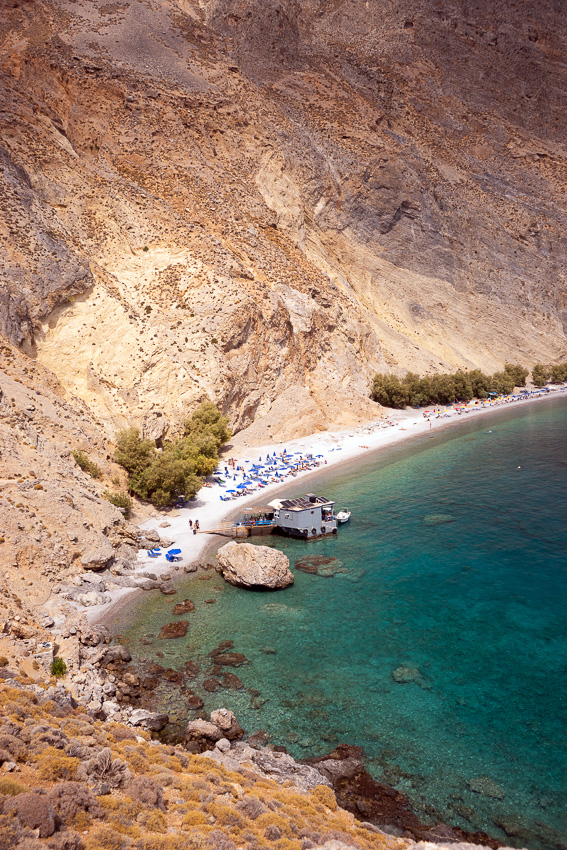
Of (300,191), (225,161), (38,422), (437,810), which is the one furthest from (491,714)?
(300,191)

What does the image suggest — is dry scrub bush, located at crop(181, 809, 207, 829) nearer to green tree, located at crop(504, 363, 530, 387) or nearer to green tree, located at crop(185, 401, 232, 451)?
green tree, located at crop(185, 401, 232, 451)

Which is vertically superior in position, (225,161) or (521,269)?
(225,161)

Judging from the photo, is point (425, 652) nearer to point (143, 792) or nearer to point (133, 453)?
point (143, 792)

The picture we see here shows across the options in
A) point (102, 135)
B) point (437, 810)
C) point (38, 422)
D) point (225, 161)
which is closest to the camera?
point (437, 810)

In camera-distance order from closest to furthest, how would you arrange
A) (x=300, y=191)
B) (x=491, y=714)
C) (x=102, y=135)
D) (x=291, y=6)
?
(x=491, y=714), (x=102, y=135), (x=300, y=191), (x=291, y=6)

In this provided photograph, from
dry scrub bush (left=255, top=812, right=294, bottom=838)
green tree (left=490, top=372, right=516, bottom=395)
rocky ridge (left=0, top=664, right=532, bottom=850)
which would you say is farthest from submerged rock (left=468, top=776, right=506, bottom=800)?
green tree (left=490, top=372, right=516, bottom=395)

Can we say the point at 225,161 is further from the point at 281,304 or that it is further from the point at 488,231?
the point at 488,231

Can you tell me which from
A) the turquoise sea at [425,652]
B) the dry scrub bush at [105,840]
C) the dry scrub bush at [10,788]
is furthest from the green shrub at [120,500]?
the dry scrub bush at [105,840]
